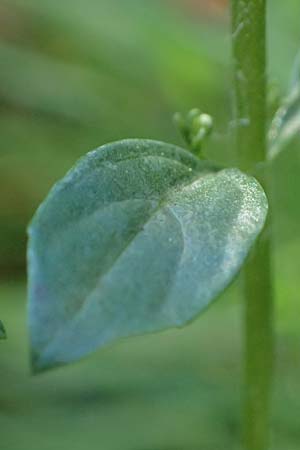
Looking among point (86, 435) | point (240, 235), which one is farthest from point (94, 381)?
point (240, 235)

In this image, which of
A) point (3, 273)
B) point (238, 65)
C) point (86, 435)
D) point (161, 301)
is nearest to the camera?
point (161, 301)

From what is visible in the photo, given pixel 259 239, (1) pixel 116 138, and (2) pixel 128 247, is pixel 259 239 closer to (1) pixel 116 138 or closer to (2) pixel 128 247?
(2) pixel 128 247

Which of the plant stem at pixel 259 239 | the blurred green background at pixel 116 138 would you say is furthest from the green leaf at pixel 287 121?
the blurred green background at pixel 116 138

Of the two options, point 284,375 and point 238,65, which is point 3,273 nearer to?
point 284,375

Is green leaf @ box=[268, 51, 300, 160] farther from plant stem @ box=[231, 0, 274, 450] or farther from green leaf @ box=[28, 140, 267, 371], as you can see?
green leaf @ box=[28, 140, 267, 371]

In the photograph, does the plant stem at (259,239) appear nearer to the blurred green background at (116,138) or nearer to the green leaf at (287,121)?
the green leaf at (287,121)

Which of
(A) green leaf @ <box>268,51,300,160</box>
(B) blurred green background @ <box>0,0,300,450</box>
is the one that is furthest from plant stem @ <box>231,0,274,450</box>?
(B) blurred green background @ <box>0,0,300,450</box>

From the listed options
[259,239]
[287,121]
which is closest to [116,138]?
[287,121]

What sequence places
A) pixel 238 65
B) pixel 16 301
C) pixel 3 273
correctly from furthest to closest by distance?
1. pixel 3 273
2. pixel 16 301
3. pixel 238 65
